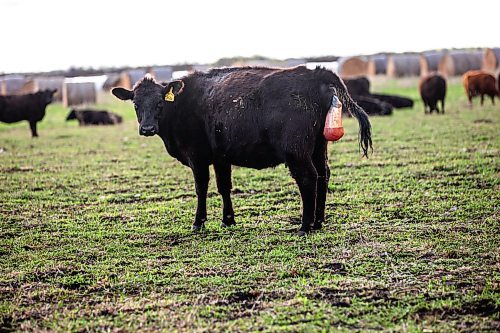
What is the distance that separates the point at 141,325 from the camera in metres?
4.83

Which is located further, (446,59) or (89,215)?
(446,59)

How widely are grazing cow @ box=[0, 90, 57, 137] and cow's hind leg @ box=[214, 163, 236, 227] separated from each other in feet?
49.8

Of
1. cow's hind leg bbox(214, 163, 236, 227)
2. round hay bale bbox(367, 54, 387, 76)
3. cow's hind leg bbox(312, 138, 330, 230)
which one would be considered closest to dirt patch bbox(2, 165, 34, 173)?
cow's hind leg bbox(214, 163, 236, 227)

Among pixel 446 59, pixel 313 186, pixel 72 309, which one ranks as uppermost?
pixel 446 59

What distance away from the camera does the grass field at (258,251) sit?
4.95 metres

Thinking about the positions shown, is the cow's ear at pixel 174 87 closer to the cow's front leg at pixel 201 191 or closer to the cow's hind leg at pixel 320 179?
the cow's front leg at pixel 201 191

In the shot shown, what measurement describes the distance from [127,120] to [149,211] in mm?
18843

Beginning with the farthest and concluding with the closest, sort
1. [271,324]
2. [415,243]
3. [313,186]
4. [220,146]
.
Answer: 1. [220,146]
2. [313,186]
3. [415,243]
4. [271,324]

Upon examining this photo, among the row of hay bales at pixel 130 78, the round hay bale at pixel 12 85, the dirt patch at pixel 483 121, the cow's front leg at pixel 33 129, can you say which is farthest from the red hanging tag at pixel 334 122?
the row of hay bales at pixel 130 78

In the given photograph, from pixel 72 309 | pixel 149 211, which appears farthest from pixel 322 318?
pixel 149 211

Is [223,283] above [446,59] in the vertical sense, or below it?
below

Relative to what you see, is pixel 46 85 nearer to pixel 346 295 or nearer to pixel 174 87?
pixel 174 87

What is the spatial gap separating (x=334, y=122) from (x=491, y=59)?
37.9 m

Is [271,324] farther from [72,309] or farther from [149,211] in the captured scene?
[149,211]
